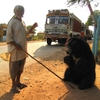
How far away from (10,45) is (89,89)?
197 centimetres

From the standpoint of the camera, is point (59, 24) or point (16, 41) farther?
point (59, 24)

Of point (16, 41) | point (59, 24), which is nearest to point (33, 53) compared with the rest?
point (59, 24)

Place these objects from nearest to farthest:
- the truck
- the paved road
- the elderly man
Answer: the elderly man, the paved road, the truck

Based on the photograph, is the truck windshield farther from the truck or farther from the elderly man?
the elderly man

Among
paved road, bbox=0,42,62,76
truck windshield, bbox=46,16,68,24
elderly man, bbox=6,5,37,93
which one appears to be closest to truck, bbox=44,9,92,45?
truck windshield, bbox=46,16,68,24

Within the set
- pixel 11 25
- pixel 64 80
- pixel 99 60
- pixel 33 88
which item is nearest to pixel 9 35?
pixel 11 25

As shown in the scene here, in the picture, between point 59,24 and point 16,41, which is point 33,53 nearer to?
point 59,24

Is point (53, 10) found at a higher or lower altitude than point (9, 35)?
higher

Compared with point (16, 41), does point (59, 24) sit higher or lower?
higher

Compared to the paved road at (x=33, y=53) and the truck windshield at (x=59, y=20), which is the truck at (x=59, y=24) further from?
the paved road at (x=33, y=53)

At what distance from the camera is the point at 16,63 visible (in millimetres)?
4559

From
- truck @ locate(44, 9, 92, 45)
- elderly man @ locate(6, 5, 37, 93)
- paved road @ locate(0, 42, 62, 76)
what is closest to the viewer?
elderly man @ locate(6, 5, 37, 93)

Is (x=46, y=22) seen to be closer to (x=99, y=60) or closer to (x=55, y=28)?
(x=55, y=28)

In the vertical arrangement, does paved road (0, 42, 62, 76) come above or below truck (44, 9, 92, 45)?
below
